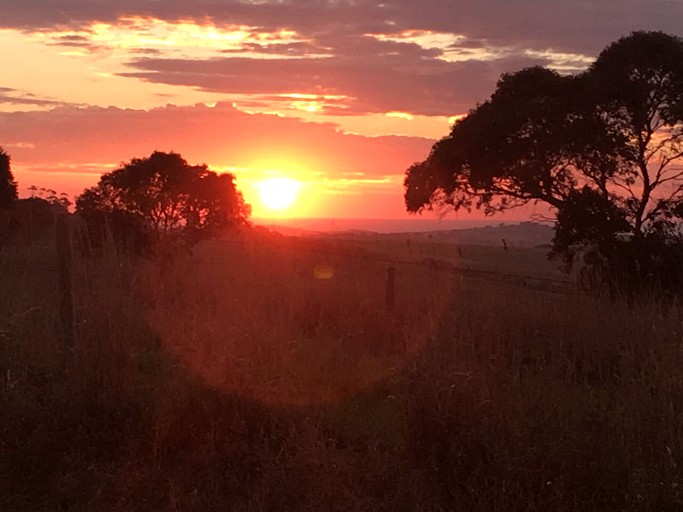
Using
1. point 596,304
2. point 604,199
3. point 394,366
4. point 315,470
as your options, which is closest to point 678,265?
point 604,199

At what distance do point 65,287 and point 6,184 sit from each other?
81.0 feet

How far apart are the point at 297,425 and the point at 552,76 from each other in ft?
58.2

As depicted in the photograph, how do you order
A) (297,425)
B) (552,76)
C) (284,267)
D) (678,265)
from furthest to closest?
1. (552,76)
2. (678,265)
3. (284,267)
4. (297,425)

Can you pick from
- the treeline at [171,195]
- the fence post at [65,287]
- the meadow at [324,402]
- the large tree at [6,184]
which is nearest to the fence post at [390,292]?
the meadow at [324,402]

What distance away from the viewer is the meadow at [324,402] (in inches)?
196

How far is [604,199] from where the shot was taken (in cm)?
1897

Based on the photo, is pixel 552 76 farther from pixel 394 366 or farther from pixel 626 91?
pixel 394 366

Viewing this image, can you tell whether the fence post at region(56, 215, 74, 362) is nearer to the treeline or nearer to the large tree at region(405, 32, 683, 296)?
the large tree at region(405, 32, 683, 296)

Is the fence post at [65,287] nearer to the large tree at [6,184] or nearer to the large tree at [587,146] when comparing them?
the large tree at [587,146]

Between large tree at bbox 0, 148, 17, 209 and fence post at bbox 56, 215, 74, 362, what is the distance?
22.7 metres

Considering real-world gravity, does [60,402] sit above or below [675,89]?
below

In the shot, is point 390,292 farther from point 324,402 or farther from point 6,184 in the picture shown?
point 6,184

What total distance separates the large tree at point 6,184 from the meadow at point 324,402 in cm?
2158

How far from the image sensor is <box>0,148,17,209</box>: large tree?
95.3ft
